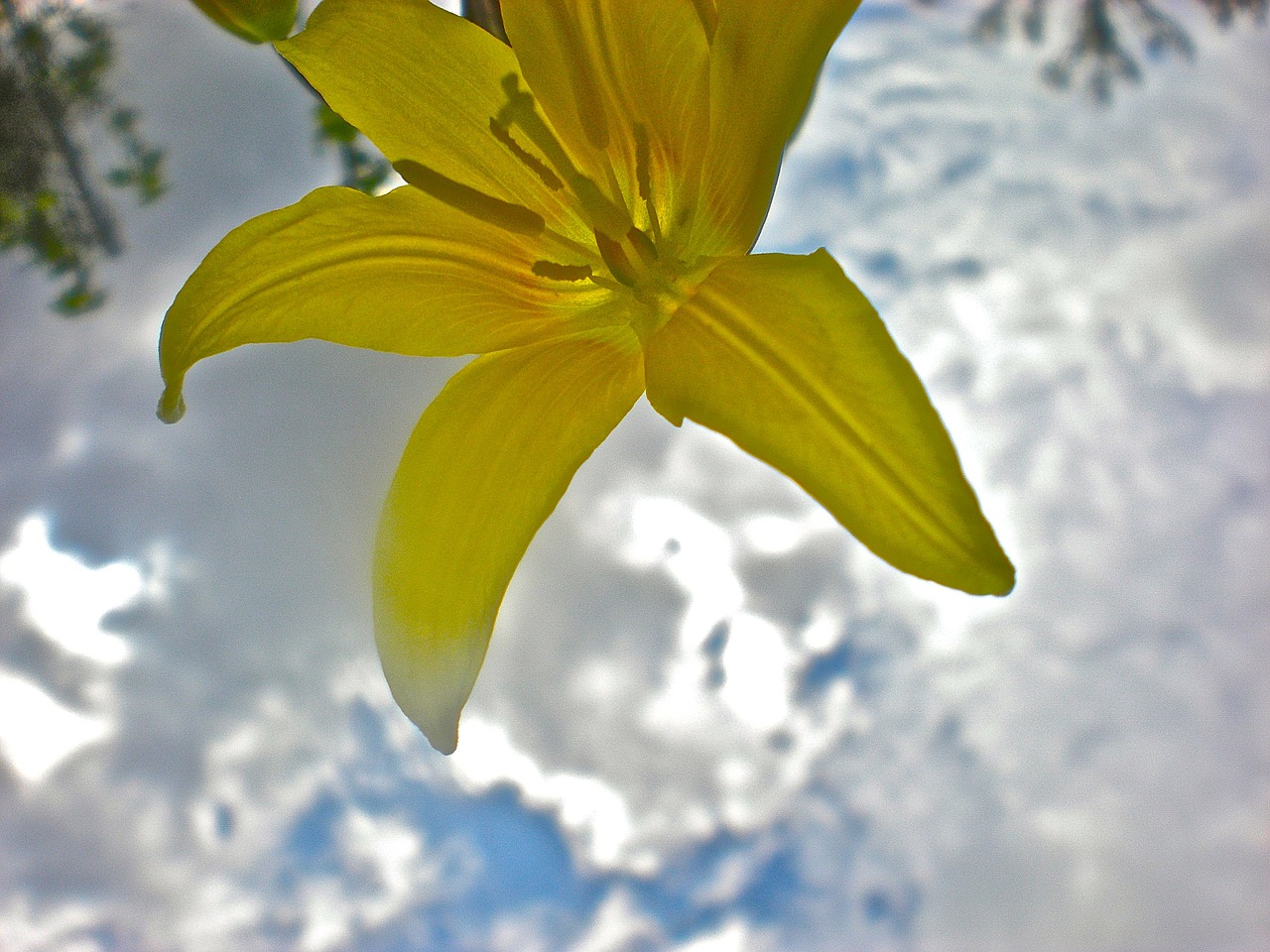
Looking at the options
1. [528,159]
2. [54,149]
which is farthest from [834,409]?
[54,149]

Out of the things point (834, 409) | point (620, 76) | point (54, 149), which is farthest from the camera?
point (54, 149)

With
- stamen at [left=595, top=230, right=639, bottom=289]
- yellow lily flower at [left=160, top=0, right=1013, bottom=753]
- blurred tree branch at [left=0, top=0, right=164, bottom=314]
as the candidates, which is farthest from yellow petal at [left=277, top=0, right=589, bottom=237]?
blurred tree branch at [left=0, top=0, right=164, bottom=314]

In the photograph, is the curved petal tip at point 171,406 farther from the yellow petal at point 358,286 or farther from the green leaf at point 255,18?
the green leaf at point 255,18

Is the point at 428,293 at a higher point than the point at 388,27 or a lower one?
lower

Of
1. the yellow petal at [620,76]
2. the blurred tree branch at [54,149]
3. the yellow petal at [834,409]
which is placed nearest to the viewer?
the yellow petal at [834,409]

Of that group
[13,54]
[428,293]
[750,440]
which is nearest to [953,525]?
[750,440]

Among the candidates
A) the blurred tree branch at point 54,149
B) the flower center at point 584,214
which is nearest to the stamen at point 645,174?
the flower center at point 584,214

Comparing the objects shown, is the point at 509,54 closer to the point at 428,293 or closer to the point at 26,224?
the point at 428,293

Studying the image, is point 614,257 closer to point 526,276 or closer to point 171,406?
point 526,276
